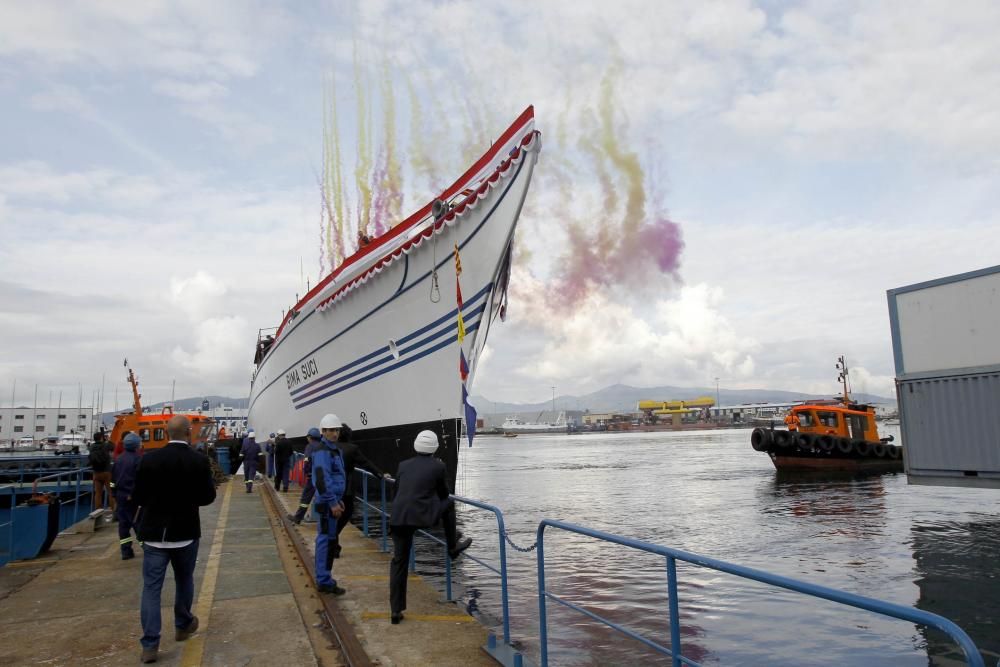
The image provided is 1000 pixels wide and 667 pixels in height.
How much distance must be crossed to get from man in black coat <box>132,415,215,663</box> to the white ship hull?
27.3ft

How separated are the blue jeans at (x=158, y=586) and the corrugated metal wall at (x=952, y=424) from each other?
9786 mm

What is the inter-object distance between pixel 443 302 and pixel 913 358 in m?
8.37

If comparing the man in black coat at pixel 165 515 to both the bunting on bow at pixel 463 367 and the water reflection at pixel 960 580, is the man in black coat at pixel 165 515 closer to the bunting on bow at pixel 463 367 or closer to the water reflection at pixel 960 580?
the water reflection at pixel 960 580

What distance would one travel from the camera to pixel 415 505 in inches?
212

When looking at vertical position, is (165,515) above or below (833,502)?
above

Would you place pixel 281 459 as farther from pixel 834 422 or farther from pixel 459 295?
pixel 834 422

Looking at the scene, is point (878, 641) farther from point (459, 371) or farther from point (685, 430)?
point (685, 430)

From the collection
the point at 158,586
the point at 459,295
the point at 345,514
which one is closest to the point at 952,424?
the point at 459,295

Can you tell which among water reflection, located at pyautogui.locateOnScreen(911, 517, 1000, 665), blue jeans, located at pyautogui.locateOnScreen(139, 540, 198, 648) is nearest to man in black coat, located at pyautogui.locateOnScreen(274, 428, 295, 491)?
blue jeans, located at pyautogui.locateOnScreen(139, 540, 198, 648)

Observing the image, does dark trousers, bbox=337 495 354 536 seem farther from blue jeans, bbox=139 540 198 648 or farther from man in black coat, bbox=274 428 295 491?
man in black coat, bbox=274 428 295 491

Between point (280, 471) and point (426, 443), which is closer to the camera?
point (426, 443)

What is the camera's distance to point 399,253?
47.1 ft

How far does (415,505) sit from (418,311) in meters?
9.06

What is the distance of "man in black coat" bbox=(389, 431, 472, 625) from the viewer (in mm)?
5387
